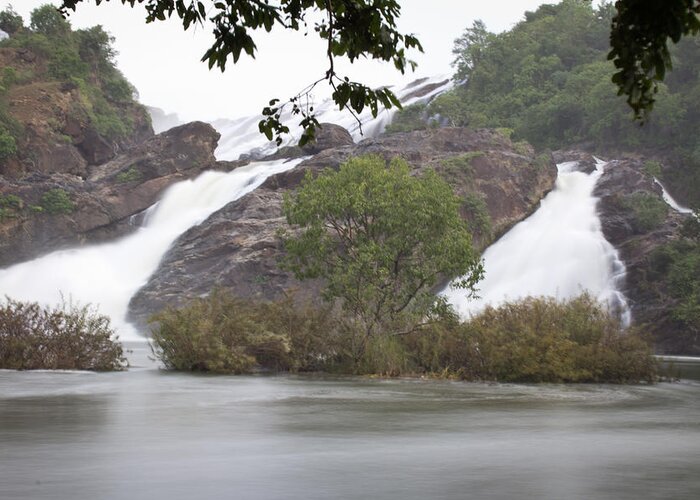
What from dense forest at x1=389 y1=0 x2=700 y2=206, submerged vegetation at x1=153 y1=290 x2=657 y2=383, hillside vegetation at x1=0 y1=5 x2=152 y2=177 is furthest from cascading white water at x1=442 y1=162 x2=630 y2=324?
hillside vegetation at x1=0 y1=5 x2=152 y2=177

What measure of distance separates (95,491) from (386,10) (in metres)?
5.52

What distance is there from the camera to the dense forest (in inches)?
2611

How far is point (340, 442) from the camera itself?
44.4 ft

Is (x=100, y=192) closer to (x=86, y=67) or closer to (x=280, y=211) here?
(x=280, y=211)

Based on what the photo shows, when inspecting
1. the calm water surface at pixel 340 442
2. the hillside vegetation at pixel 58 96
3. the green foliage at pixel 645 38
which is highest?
the hillside vegetation at pixel 58 96

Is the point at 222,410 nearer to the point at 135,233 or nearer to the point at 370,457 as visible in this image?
the point at 370,457

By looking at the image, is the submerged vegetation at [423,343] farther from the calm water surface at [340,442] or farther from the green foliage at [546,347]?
the calm water surface at [340,442]

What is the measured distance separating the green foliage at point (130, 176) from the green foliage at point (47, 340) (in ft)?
118

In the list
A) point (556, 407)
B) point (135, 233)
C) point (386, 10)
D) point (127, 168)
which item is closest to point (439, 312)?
point (556, 407)

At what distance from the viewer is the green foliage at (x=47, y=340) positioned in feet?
86.5

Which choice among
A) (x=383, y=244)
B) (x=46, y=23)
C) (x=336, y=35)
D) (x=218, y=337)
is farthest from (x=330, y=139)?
(x=336, y=35)

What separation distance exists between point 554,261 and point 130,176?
29.0m

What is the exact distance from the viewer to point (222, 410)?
17.7 m

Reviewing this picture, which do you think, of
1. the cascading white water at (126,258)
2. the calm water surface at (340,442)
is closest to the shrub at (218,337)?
the calm water surface at (340,442)
